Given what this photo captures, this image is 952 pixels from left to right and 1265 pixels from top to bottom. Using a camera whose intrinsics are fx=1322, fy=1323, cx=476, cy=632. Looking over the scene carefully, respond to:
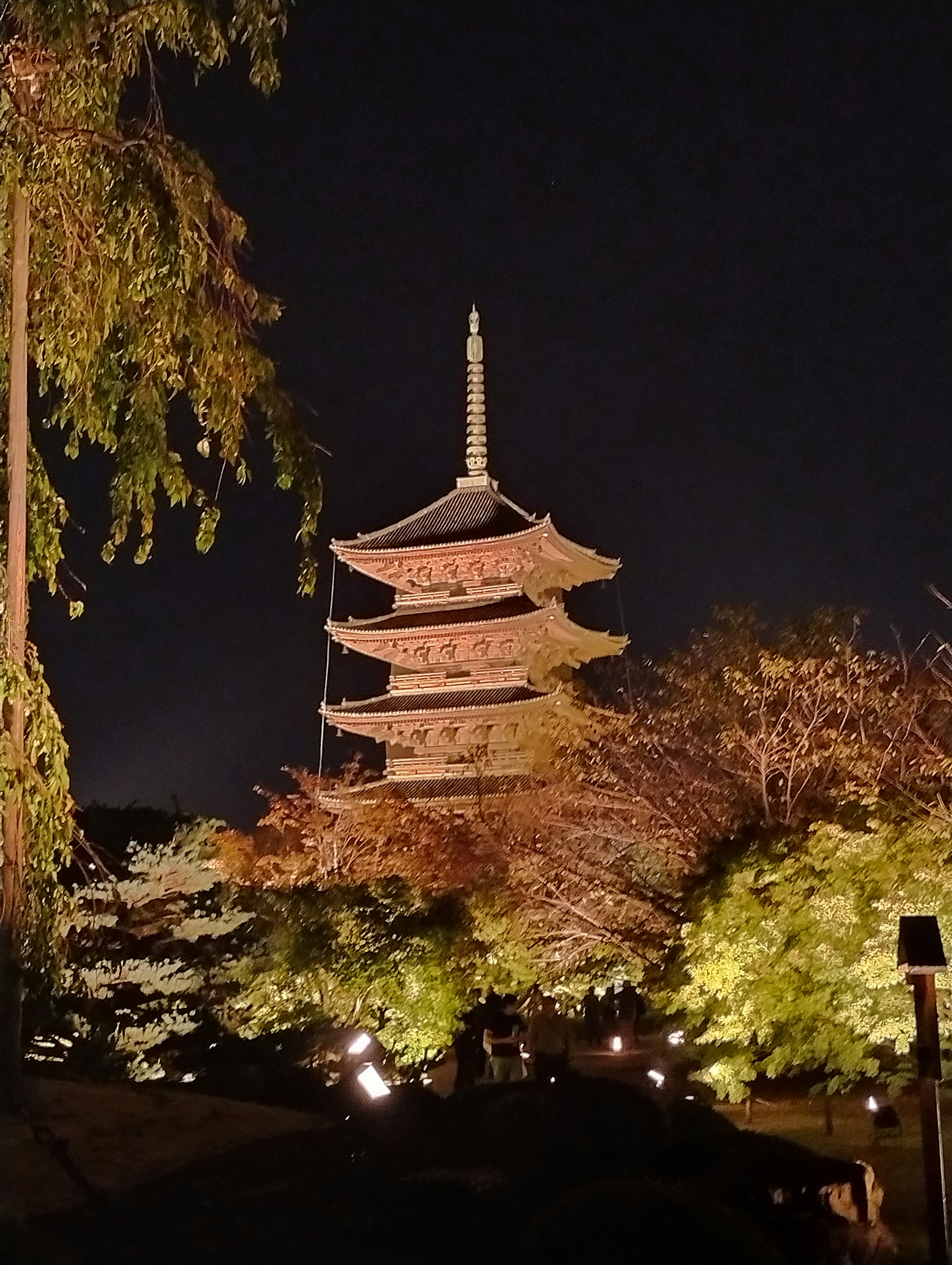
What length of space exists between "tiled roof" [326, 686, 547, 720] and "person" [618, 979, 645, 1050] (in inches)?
227

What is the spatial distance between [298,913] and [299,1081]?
589cm

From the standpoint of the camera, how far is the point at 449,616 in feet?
88.8

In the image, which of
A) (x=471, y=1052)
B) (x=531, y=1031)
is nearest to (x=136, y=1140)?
(x=471, y=1052)

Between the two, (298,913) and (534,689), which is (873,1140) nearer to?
(298,913)

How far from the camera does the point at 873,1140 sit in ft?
35.6

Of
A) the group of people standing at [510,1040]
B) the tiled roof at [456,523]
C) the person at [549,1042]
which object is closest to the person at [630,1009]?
the group of people standing at [510,1040]

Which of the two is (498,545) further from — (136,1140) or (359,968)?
(136,1140)

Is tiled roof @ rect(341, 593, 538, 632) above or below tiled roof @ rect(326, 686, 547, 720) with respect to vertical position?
above

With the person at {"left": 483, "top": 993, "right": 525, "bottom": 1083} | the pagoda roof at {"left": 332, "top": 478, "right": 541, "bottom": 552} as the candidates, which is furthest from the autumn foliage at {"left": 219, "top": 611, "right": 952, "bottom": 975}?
the pagoda roof at {"left": 332, "top": 478, "right": 541, "bottom": 552}

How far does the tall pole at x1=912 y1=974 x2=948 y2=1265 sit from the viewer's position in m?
5.32

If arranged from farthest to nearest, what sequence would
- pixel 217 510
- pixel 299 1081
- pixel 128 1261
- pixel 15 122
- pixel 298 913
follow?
pixel 298 913, pixel 299 1081, pixel 217 510, pixel 15 122, pixel 128 1261

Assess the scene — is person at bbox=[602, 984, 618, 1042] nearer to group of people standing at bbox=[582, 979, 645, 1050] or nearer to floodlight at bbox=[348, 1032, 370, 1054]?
group of people standing at bbox=[582, 979, 645, 1050]

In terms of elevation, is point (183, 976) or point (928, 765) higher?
point (928, 765)

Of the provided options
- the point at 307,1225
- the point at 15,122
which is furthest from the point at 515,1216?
the point at 15,122
